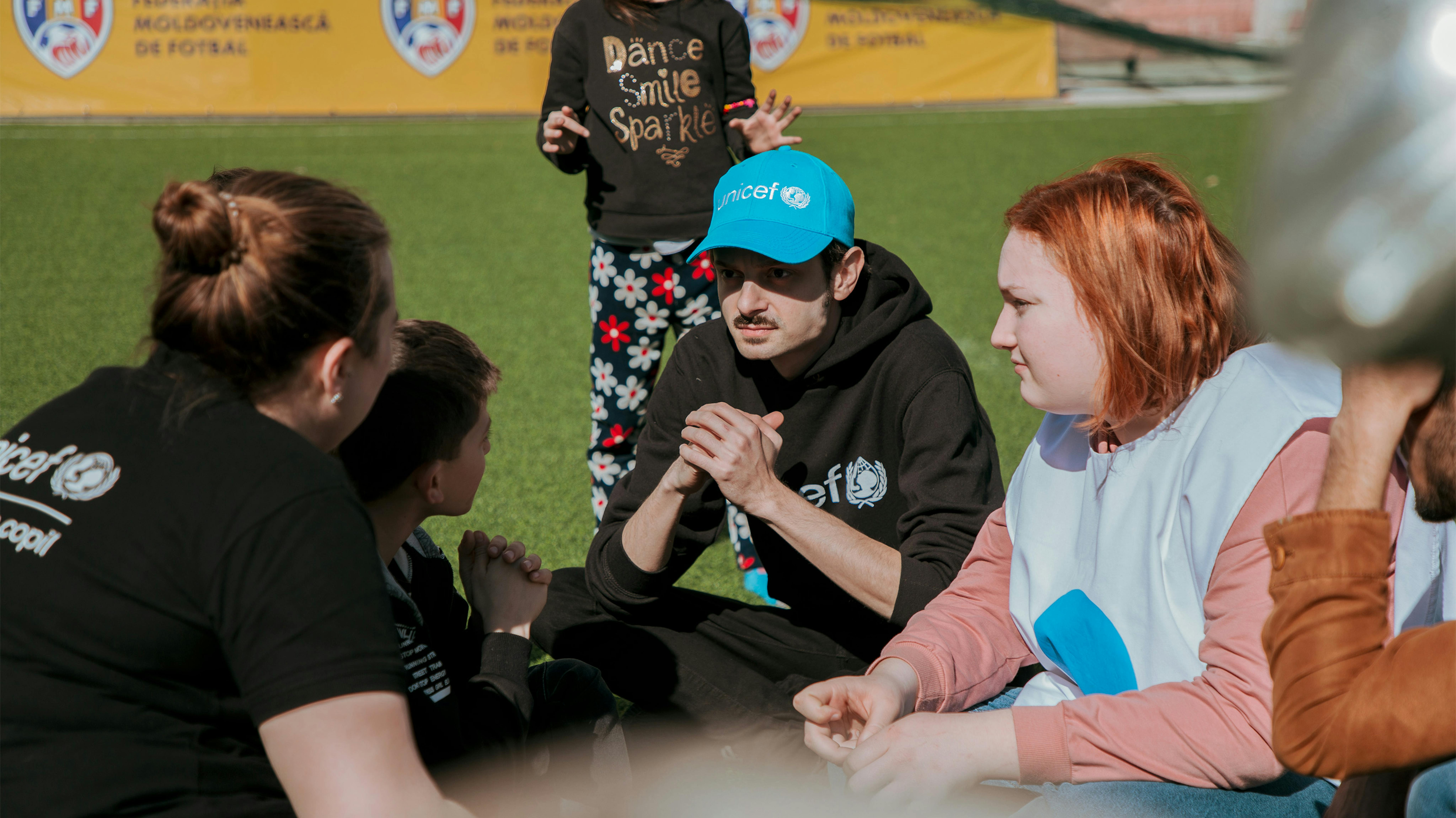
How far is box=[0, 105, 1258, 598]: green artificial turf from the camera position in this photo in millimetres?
4840

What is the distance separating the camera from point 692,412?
2277mm

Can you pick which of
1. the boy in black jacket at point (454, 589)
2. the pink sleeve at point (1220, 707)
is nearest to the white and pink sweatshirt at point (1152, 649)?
the pink sleeve at point (1220, 707)

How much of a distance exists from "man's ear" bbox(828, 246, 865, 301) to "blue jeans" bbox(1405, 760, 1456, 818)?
4.66 feet

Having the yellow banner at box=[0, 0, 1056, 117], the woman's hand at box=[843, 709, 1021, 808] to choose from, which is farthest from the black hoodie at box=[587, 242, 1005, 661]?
the yellow banner at box=[0, 0, 1056, 117]

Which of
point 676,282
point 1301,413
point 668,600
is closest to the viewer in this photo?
point 1301,413

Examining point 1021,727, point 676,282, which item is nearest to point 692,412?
point 1021,727

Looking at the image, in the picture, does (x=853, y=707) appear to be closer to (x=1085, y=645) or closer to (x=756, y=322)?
(x=1085, y=645)

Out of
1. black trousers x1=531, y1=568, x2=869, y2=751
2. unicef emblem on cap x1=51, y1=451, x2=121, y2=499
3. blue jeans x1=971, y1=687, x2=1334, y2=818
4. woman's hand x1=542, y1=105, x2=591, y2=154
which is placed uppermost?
woman's hand x1=542, y1=105, x2=591, y2=154

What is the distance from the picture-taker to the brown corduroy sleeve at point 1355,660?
116cm

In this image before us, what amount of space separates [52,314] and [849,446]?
5812 mm

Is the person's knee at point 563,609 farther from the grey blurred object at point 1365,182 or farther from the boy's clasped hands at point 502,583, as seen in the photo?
the grey blurred object at point 1365,182

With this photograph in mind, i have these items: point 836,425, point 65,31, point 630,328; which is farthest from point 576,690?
point 65,31

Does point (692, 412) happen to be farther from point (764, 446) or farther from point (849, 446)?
point (849, 446)

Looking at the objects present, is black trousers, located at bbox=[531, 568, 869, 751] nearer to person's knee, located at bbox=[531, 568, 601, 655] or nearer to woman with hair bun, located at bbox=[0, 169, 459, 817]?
person's knee, located at bbox=[531, 568, 601, 655]
